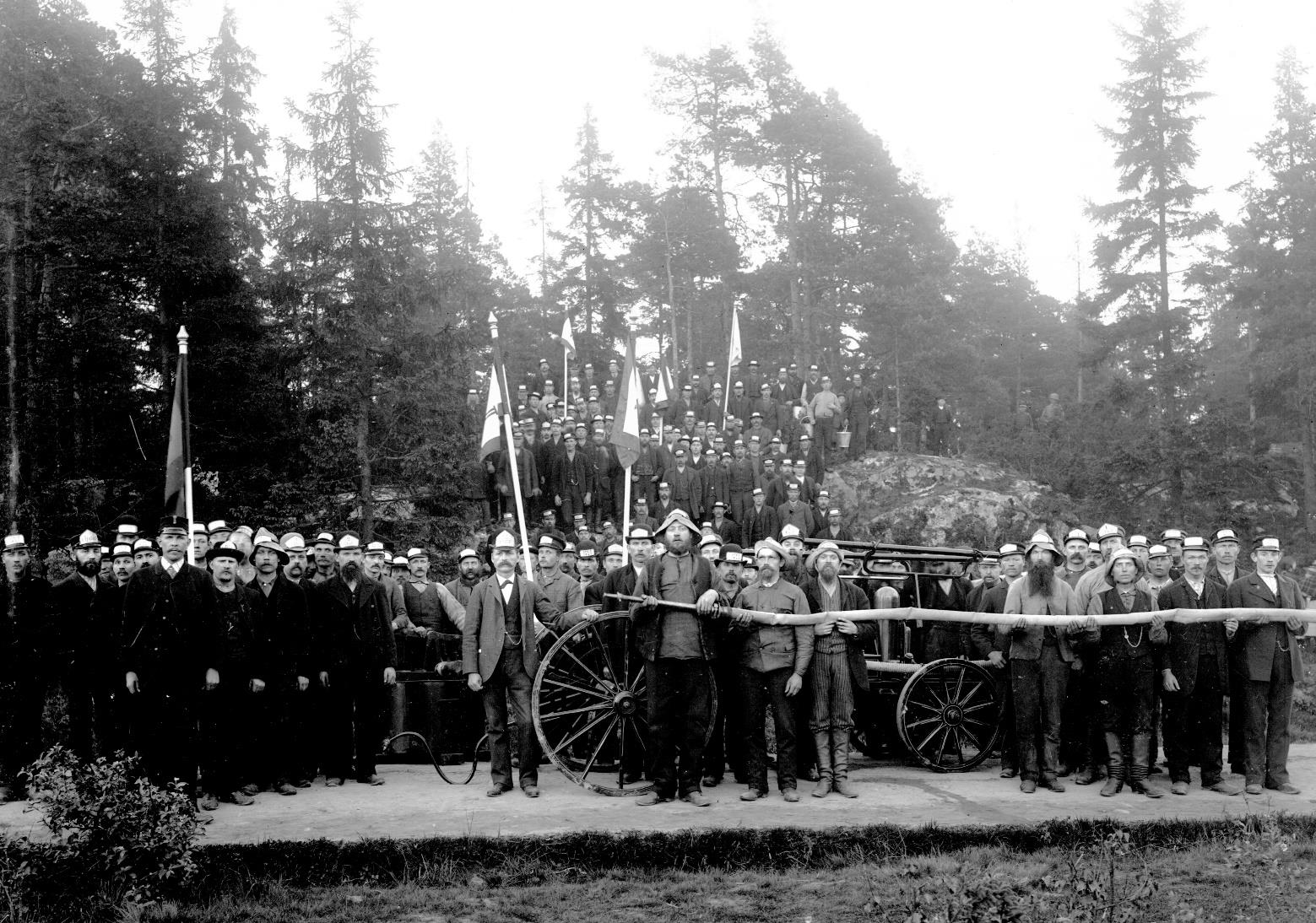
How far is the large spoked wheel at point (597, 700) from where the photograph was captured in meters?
8.62

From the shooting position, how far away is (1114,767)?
8.60 metres

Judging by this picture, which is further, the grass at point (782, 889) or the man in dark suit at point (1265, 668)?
the man in dark suit at point (1265, 668)

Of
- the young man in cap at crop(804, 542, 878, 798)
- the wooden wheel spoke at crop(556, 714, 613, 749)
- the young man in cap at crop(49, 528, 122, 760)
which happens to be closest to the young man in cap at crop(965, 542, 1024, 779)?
the young man in cap at crop(804, 542, 878, 798)

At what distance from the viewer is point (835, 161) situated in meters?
32.6

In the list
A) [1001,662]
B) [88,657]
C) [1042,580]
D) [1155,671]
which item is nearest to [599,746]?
[1001,662]

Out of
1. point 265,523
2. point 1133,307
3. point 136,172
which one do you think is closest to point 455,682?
point 265,523

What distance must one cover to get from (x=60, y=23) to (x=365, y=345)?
38.0 feet

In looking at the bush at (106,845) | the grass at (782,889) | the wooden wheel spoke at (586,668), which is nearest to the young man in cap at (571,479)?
the wooden wheel spoke at (586,668)

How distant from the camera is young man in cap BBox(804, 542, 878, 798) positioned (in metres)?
8.50

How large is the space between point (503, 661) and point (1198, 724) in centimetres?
546

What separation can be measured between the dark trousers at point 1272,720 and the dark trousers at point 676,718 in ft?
13.8

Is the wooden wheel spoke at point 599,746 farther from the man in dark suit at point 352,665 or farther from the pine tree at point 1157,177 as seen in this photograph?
the pine tree at point 1157,177

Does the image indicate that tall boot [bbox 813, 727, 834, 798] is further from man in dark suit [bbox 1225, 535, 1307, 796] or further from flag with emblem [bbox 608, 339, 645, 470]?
flag with emblem [bbox 608, 339, 645, 470]

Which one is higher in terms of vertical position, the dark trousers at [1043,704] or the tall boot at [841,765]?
the dark trousers at [1043,704]
